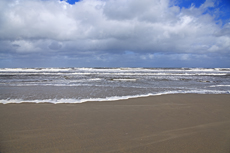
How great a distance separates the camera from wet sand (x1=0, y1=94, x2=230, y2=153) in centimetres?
300

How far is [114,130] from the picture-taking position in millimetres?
3762

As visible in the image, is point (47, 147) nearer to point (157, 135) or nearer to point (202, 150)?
point (157, 135)

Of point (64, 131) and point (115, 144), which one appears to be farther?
point (64, 131)

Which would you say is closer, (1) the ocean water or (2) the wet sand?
(2) the wet sand

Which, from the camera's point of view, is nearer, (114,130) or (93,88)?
(114,130)

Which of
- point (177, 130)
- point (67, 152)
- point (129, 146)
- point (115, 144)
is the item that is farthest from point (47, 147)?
point (177, 130)

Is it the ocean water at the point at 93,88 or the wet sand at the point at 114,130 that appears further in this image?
the ocean water at the point at 93,88

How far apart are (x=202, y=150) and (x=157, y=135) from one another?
96 cm

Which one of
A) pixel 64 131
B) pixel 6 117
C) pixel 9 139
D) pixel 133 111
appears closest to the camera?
pixel 9 139

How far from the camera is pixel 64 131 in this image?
3.70 m

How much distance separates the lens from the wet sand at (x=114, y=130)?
118 inches

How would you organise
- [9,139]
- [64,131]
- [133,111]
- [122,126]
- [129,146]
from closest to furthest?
[129,146]
[9,139]
[64,131]
[122,126]
[133,111]

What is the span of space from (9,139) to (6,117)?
182 centimetres

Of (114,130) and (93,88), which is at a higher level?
(93,88)
